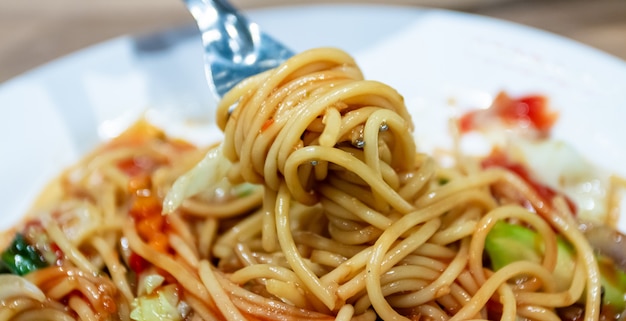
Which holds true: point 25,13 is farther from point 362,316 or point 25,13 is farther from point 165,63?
point 362,316

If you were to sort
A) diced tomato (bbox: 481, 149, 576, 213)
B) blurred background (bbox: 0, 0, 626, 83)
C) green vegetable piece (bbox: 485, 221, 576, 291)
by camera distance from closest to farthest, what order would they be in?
green vegetable piece (bbox: 485, 221, 576, 291) < diced tomato (bbox: 481, 149, 576, 213) < blurred background (bbox: 0, 0, 626, 83)

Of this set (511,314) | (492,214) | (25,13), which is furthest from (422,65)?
(25,13)

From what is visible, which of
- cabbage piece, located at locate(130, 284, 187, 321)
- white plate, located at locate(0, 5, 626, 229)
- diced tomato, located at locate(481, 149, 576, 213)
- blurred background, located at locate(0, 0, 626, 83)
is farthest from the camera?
blurred background, located at locate(0, 0, 626, 83)

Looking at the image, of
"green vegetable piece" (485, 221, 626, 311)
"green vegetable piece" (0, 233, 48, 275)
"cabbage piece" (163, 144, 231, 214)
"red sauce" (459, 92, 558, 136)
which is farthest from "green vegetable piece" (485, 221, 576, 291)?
"green vegetable piece" (0, 233, 48, 275)

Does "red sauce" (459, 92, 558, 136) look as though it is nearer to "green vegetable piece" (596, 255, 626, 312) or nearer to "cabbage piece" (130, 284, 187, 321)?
"green vegetable piece" (596, 255, 626, 312)

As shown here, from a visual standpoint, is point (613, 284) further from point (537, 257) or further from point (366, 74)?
point (366, 74)

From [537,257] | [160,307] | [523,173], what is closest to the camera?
[160,307]

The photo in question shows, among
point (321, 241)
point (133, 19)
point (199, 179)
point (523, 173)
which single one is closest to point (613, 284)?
point (523, 173)
